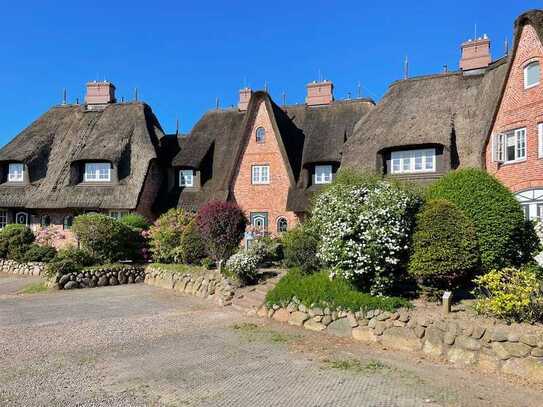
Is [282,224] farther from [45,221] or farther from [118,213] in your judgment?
[45,221]

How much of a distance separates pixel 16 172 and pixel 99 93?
→ 7.99m

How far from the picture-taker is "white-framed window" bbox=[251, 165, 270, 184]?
2461cm

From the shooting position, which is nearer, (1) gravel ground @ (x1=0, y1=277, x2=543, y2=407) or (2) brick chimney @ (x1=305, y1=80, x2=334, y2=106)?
(1) gravel ground @ (x1=0, y1=277, x2=543, y2=407)

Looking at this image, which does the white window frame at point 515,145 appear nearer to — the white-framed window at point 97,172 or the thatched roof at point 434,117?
the thatched roof at point 434,117

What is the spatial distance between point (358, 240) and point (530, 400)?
193 inches

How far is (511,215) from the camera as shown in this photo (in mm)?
10242

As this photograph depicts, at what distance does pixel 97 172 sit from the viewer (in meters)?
Result: 26.6

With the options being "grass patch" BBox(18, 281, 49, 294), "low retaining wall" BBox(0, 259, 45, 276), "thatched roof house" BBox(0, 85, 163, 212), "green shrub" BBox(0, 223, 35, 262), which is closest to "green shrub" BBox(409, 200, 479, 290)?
"grass patch" BBox(18, 281, 49, 294)

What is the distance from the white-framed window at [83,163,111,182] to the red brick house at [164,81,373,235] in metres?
3.65

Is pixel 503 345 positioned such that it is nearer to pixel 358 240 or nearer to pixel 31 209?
pixel 358 240

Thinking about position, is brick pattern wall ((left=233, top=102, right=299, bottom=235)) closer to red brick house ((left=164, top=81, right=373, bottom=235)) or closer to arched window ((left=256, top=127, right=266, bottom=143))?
red brick house ((left=164, top=81, right=373, bottom=235))


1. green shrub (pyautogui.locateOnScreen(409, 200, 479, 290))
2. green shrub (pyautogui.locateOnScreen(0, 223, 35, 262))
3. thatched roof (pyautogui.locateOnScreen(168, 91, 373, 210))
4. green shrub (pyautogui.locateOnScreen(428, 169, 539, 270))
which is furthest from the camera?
thatched roof (pyautogui.locateOnScreen(168, 91, 373, 210))

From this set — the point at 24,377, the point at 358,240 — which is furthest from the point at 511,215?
the point at 24,377

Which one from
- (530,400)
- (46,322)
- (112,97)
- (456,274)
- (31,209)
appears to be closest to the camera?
(530,400)
